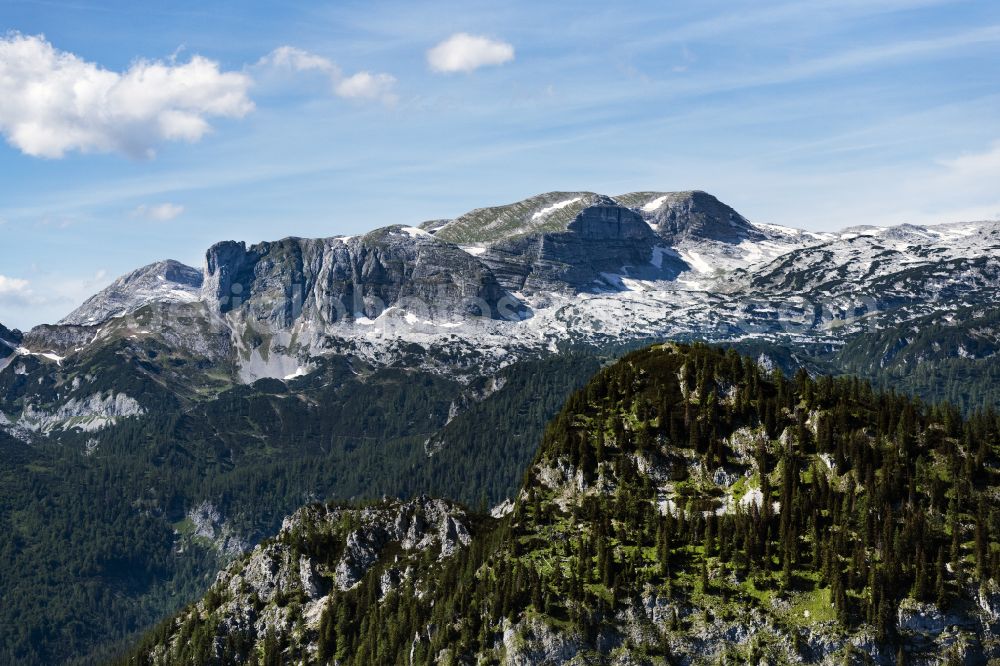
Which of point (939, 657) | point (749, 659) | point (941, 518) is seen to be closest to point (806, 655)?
point (749, 659)

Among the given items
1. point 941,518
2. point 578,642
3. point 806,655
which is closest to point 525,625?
point 578,642

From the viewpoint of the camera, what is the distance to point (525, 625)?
198 m

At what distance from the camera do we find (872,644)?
183 m

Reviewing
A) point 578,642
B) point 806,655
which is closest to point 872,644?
point 806,655

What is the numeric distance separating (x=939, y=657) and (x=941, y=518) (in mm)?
26191

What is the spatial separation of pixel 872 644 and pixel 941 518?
2902 centimetres

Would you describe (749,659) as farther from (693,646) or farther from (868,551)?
(868,551)

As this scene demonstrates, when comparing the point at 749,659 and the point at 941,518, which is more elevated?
the point at 941,518

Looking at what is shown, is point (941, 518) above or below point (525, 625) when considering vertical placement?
above

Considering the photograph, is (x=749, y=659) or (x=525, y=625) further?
(x=525, y=625)

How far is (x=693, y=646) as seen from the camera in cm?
19050

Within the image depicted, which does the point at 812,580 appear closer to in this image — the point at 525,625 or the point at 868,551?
the point at 868,551

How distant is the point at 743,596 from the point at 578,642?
28934 mm

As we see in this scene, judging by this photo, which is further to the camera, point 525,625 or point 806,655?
point 525,625
